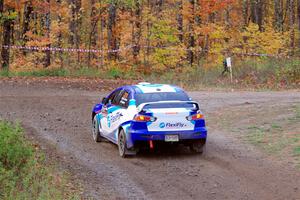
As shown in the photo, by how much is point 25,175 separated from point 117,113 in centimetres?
324

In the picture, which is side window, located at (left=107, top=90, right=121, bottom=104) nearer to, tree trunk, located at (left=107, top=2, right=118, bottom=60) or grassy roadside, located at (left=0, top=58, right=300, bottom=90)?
grassy roadside, located at (left=0, top=58, right=300, bottom=90)

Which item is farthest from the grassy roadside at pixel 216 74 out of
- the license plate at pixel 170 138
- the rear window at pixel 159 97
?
the license plate at pixel 170 138

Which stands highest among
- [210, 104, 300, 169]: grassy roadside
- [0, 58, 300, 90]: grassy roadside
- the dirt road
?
[0, 58, 300, 90]: grassy roadside

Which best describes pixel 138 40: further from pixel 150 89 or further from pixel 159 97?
pixel 159 97

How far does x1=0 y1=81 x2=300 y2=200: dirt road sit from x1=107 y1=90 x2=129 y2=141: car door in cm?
57

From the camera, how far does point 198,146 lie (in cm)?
1298

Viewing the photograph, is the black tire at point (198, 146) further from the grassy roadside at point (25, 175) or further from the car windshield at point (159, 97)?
the grassy roadside at point (25, 175)

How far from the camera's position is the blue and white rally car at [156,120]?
1234cm

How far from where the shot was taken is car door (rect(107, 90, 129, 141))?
13.0 metres

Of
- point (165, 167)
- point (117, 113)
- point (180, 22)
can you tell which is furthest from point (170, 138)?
point (180, 22)

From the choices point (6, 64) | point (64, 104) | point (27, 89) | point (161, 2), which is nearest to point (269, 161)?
point (64, 104)

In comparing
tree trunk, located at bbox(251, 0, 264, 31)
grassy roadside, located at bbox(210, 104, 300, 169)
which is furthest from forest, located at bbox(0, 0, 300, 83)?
grassy roadside, located at bbox(210, 104, 300, 169)

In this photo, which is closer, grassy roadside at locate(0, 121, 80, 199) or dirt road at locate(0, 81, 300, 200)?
grassy roadside at locate(0, 121, 80, 199)

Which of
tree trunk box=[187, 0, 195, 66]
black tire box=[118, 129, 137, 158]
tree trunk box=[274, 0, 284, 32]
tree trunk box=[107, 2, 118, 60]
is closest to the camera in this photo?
black tire box=[118, 129, 137, 158]
